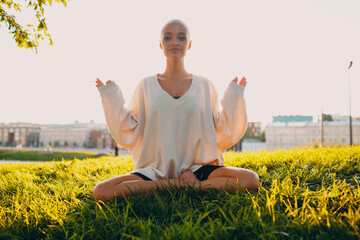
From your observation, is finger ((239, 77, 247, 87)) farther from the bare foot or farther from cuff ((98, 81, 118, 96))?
cuff ((98, 81, 118, 96))

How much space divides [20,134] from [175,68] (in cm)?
14180

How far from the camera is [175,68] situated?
282 cm

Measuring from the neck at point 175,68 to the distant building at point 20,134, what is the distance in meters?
135

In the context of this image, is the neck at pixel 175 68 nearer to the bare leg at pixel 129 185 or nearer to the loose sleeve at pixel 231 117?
the loose sleeve at pixel 231 117

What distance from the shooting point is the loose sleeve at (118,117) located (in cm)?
267

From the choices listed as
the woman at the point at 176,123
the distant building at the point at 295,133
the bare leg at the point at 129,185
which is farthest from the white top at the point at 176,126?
the distant building at the point at 295,133

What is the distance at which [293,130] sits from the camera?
219ft

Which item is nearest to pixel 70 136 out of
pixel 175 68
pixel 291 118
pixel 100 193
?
pixel 291 118

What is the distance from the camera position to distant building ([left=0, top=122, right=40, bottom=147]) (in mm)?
120875

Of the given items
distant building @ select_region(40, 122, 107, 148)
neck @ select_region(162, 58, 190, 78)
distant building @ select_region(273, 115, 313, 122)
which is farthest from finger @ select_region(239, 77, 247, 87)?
distant building @ select_region(40, 122, 107, 148)

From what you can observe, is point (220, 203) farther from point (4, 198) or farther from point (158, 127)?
point (4, 198)

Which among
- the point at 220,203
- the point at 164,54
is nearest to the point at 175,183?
the point at 220,203

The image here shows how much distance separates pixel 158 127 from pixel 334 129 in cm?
7044

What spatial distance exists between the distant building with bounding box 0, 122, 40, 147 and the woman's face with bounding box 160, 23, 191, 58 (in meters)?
135
